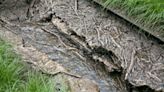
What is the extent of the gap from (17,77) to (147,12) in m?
1.44

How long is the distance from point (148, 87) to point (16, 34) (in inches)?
56.5

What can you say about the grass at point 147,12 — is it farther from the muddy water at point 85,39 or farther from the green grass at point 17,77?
the green grass at point 17,77

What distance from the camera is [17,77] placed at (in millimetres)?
3316

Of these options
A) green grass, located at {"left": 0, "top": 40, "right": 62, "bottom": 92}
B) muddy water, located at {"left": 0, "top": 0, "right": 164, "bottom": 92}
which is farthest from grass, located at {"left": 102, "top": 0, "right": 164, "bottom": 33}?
green grass, located at {"left": 0, "top": 40, "right": 62, "bottom": 92}

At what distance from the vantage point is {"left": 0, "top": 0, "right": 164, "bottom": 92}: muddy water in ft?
12.3

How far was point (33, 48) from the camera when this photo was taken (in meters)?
3.88

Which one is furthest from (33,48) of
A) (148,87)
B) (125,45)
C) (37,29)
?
(148,87)

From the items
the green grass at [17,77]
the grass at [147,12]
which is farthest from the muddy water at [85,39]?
the green grass at [17,77]

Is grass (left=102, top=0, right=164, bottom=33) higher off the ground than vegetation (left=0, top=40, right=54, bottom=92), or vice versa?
grass (left=102, top=0, right=164, bottom=33)

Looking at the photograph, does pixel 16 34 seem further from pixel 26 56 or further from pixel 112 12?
pixel 112 12

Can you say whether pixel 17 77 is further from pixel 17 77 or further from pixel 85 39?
pixel 85 39

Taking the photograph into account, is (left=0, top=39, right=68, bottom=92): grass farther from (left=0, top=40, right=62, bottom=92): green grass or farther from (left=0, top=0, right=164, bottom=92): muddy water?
(left=0, top=0, right=164, bottom=92): muddy water

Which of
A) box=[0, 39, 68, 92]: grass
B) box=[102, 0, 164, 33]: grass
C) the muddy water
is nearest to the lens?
box=[0, 39, 68, 92]: grass

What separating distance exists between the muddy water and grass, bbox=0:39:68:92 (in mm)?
464
